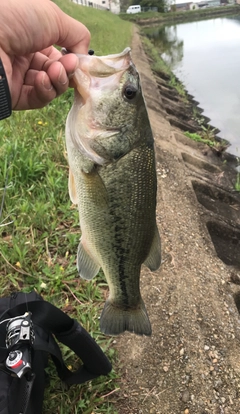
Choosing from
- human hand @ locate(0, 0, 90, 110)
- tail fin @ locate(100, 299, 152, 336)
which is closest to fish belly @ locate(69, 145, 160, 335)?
tail fin @ locate(100, 299, 152, 336)

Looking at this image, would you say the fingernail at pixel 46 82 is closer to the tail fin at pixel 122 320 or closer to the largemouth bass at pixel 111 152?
the largemouth bass at pixel 111 152

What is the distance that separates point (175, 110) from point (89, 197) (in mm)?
12661

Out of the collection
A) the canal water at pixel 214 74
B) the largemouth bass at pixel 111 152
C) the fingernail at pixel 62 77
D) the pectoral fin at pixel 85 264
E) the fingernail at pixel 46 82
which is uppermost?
the fingernail at pixel 62 77

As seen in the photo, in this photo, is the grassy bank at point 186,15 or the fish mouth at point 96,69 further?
the grassy bank at point 186,15

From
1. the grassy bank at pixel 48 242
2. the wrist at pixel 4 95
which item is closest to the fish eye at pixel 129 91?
the wrist at pixel 4 95

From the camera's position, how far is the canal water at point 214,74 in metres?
14.6

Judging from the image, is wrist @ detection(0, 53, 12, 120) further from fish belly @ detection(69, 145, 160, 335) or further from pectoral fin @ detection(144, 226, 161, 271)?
pectoral fin @ detection(144, 226, 161, 271)

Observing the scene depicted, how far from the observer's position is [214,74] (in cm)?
2053

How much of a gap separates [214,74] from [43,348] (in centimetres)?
2077

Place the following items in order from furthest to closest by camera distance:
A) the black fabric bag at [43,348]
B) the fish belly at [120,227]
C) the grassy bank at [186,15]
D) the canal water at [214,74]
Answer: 1. the grassy bank at [186,15]
2. the canal water at [214,74]
3. the black fabric bag at [43,348]
4. the fish belly at [120,227]

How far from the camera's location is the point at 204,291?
3742mm

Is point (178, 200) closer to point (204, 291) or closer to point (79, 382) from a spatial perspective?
point (204, 291)

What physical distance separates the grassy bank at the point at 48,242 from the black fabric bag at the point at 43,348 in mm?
193

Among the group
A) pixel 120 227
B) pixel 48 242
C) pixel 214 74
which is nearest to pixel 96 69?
pixel 120 227
